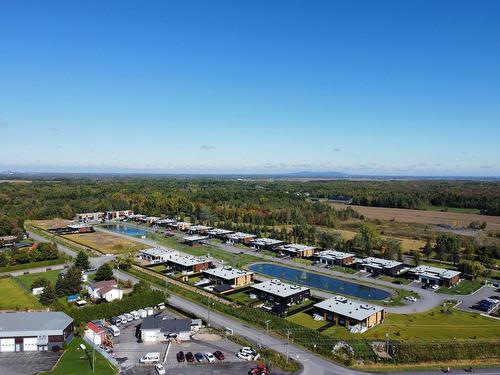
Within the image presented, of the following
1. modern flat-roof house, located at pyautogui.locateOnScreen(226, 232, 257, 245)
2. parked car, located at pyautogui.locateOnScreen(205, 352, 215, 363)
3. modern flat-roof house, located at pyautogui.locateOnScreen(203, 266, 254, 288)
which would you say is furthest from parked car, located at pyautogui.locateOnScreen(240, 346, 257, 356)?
modern flat-roof house, located at pyautogui.locateOnScreen(226, 232, 257, 245)

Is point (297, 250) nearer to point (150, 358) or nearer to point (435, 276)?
point (435, 276)

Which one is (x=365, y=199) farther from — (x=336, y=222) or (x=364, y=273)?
(x=364, y=273)

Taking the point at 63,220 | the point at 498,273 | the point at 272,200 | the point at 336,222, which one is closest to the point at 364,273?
the point at 498,273

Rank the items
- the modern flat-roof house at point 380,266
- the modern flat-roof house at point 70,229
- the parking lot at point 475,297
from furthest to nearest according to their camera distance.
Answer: the modern flat-roof house at point 70,229 → the modern flat-roof house at point 380,266 → the parking lot at point 475,297

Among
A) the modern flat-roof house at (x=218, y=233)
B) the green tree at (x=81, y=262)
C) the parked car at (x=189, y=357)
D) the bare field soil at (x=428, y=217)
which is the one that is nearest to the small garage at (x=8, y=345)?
the parked car at (x=189, y=357)

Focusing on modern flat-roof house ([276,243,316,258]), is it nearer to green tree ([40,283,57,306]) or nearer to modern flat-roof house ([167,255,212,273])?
modern flat-roof house ([167,255,212,273])

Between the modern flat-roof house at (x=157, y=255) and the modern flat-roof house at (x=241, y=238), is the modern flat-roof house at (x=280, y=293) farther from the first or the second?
the modern flat-roof house at (x=241, y=238)
